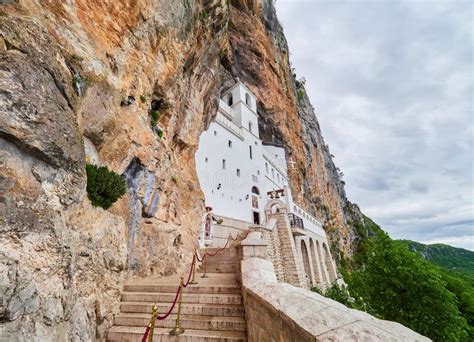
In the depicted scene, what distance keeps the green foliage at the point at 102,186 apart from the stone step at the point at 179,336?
8.95 feet

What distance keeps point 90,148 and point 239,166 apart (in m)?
17.6

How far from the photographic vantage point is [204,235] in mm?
14492

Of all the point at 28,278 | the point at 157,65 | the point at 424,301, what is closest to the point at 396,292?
the point at 424,301

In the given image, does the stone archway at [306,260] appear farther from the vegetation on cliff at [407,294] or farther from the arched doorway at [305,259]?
the vegetation on cliff at [407,294]

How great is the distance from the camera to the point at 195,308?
15.7 ft

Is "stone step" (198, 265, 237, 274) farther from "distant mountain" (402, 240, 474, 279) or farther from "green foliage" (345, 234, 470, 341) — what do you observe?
"distant mountain" (402, 240, 474, 279)

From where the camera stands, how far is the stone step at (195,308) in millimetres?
4629

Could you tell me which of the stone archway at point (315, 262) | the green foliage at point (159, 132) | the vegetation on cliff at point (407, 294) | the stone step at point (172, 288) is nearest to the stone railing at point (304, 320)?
the stone step at point (172, 288)

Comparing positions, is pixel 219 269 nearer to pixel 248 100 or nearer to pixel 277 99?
pixel 248 100

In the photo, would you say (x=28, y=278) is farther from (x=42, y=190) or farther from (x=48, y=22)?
(x=48, y=22)

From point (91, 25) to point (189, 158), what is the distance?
25.8 feet

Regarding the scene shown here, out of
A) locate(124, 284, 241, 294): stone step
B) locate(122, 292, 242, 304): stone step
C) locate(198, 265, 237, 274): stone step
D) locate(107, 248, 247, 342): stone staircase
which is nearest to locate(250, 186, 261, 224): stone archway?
locate(198, 265, 237, 274): stone step

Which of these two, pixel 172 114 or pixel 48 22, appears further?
pixel 172 114

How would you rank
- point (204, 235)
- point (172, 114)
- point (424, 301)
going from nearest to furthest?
point (424, 301), point (172, 114), point (204, 235)
